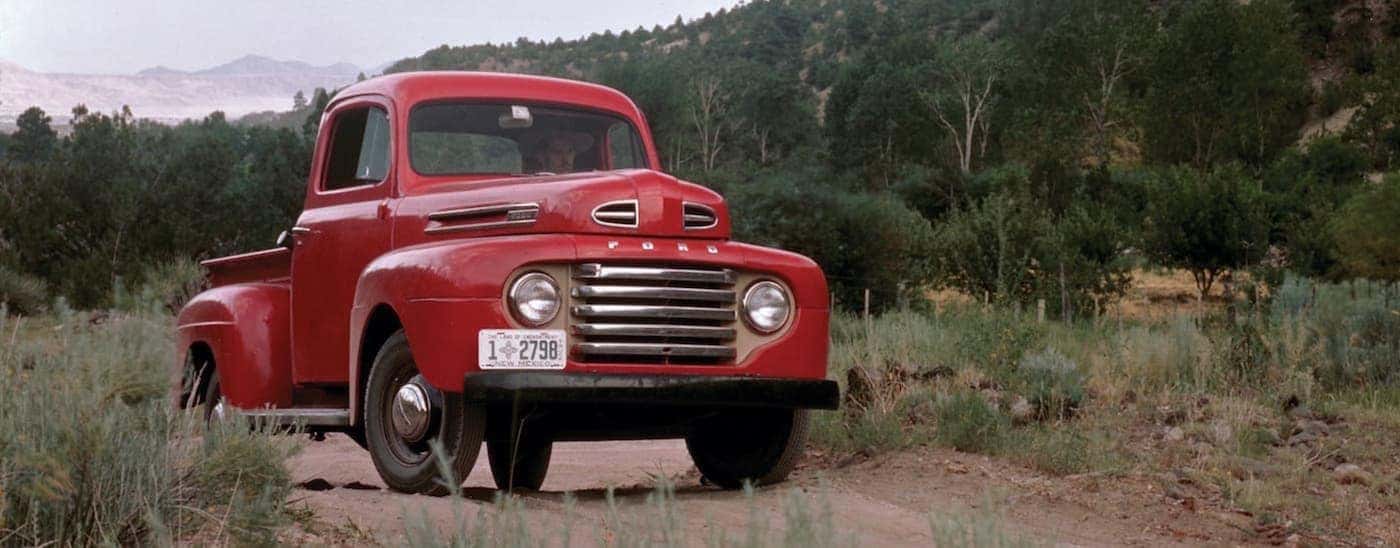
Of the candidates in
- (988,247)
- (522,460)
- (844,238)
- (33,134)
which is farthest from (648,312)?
(33,134)

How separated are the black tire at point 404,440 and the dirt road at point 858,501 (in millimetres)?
160

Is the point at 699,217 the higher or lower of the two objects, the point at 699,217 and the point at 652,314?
the higher

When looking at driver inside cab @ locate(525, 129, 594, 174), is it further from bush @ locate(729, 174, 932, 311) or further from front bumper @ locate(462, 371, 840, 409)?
bush @ locate(729, 174, 932, 311)

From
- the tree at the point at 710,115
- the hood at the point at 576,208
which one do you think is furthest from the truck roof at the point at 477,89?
the tree at the point at 710,115

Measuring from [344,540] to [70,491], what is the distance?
114cm

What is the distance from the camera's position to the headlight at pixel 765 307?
8.08 meters

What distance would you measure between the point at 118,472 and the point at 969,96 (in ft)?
218

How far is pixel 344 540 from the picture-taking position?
6273 mm

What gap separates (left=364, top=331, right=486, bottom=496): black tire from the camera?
770cm

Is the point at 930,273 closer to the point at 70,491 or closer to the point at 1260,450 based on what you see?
the point at 1260,450

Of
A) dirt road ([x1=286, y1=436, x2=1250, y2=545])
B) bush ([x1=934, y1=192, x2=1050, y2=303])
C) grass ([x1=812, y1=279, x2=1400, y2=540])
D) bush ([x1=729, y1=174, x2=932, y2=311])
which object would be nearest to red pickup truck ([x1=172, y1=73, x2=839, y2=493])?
dirt road ([x1=286, y1=436, x2=1250, y2=545])

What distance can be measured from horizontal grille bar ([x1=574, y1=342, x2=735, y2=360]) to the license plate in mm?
133

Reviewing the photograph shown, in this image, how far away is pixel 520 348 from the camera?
7457 mm

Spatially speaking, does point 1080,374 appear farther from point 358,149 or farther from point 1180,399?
point 358,149
